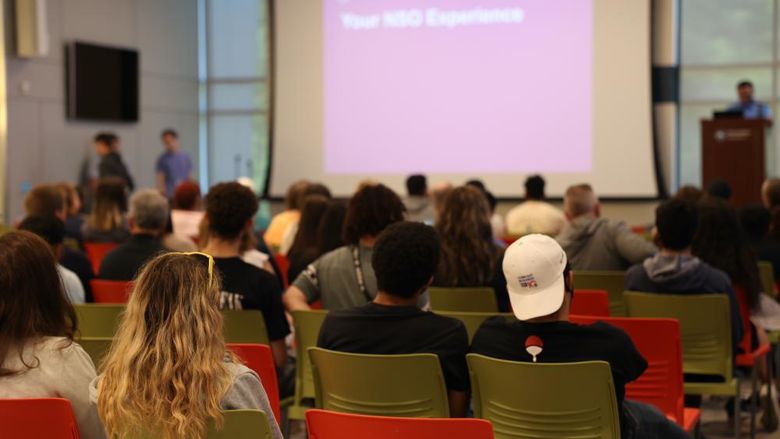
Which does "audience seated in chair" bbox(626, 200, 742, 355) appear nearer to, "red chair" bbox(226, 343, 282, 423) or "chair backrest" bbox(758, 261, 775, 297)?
"chair backrest" bbox(758, 261, 775, 297)

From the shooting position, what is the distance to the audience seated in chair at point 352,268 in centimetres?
446

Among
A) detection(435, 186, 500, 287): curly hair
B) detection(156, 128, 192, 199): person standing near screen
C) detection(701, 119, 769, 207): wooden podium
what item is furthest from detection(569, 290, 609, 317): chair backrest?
detection(156, 128, 192, 199): person standing near screen

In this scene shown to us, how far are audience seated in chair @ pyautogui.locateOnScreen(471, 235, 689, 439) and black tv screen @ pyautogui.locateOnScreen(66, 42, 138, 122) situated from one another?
1079 centimetres

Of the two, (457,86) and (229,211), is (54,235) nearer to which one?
(229,211)

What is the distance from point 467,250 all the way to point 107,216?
333 centimetres

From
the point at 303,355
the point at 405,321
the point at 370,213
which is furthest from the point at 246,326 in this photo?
the point at 405,321

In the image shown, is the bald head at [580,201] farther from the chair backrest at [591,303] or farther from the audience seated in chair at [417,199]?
the audience seated in chair at [417,199]

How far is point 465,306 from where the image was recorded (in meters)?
4.74

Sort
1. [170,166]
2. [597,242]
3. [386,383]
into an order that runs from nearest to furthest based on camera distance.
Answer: [386,383] < [597,242] < [170,166]

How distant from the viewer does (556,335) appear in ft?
9.90

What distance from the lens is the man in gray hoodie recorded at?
5914mm

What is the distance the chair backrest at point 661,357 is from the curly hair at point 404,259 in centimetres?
74

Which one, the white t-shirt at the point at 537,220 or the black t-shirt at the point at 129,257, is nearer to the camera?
the black t-shirt at the point at 129,257

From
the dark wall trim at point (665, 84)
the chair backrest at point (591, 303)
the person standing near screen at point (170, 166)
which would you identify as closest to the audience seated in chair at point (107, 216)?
the chair backrest at point (591, 303)
